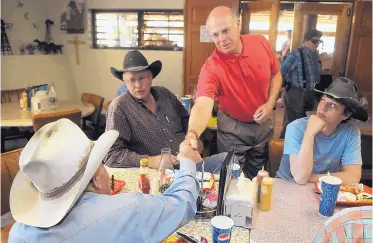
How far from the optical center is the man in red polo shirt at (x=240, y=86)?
1990 millimetres

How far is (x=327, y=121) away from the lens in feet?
5.23

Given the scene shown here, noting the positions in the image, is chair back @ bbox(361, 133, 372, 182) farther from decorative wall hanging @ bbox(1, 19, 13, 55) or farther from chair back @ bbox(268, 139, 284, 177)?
decorative wall hanging @ bbox(1, 19, 13, 55)

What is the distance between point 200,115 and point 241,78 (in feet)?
1.54

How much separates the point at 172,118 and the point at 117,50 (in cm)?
344

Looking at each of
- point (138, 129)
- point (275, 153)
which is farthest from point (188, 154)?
point (275, 153)

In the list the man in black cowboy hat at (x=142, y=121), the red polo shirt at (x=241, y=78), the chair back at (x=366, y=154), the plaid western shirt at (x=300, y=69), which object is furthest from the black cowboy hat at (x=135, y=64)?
the plaid western shirt at (x=300, y=69)

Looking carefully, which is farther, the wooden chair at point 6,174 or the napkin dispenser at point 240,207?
the wooden chair at point 6,174

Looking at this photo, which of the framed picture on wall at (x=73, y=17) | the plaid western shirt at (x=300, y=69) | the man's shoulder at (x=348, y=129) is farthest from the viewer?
the framed picture on wall at (x=73, y=17)

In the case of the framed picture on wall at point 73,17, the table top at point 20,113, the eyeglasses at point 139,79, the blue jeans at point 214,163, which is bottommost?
the table top at point 20,113

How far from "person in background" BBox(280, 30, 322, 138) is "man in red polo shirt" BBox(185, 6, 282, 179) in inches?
77.7

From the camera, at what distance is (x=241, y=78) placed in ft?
6.77

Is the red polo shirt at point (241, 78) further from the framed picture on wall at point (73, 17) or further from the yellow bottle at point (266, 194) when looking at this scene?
the framed picture on wall at point (73, 17)

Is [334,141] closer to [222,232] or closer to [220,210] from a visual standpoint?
[220,210]

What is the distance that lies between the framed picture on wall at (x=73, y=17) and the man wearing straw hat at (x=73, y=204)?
464 centimetres
